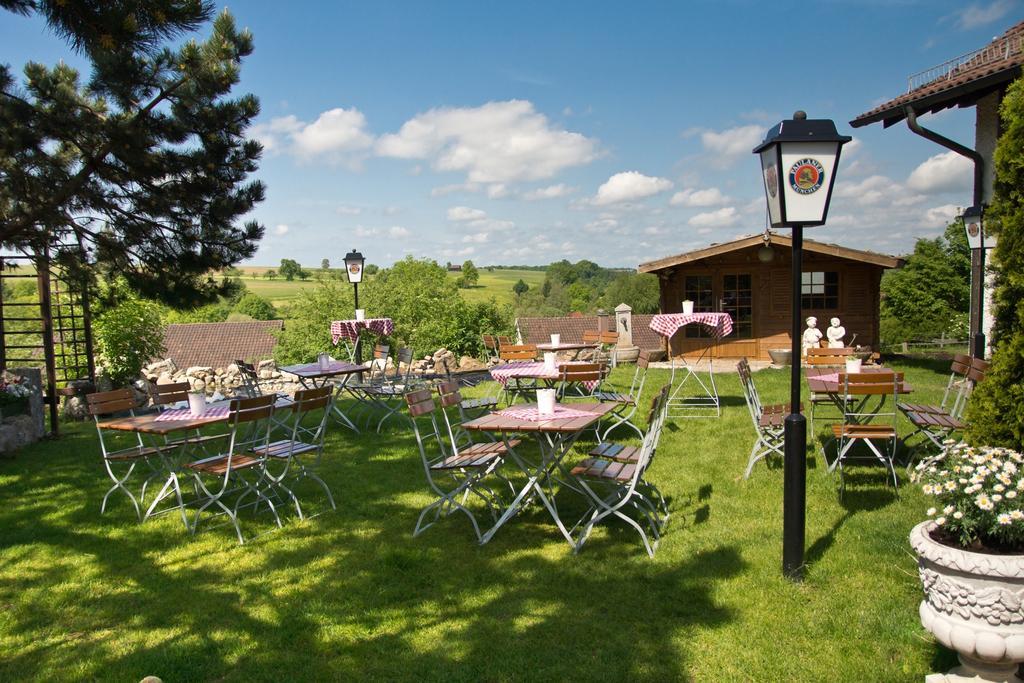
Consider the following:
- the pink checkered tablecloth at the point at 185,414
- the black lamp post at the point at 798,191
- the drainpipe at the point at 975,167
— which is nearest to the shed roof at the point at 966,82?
the drainpipe at the point at 975,167

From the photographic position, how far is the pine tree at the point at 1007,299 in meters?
2.99

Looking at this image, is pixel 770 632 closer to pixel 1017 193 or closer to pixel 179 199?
pixel 1017 193

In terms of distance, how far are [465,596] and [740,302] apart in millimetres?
11862

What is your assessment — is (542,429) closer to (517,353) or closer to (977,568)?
(977,568)

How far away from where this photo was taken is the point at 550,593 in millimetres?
3363

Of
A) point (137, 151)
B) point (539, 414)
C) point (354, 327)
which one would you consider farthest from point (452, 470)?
point (354, 327)

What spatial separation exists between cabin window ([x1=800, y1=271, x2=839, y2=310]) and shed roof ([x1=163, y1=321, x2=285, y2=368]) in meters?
21.1

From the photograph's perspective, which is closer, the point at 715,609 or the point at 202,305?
the point at 715,609

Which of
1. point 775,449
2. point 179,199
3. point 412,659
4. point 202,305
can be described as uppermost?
point 179,199

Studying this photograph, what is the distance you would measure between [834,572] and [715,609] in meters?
0.73

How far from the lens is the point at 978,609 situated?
225 cm

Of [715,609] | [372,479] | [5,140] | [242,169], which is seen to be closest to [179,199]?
[242,169]

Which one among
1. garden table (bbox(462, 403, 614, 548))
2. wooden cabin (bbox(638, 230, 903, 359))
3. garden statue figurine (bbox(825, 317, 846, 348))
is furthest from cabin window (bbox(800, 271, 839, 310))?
garden table (bbox(462, 403, 614, 548))

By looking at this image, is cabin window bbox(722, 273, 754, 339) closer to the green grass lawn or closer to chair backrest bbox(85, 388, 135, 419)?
the green grass lawn
